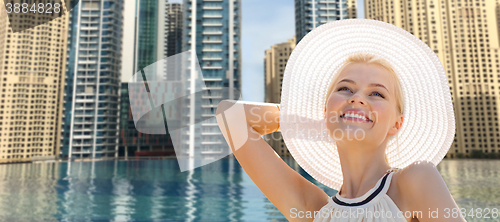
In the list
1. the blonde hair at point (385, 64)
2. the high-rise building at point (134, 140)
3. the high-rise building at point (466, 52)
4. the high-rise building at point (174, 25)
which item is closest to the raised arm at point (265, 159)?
the blonde hair at point (385, 64)

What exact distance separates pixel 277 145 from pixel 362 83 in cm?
4632

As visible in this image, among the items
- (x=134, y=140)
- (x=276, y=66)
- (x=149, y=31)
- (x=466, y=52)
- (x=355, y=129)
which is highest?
(x=149, y=31)

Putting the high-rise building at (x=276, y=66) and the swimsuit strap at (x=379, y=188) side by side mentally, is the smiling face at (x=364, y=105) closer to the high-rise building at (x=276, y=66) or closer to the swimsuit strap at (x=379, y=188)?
the swimsuit strap at (x=379, y=188)

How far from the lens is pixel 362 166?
0.66m

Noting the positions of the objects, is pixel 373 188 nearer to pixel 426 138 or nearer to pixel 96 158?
pixel 426 138

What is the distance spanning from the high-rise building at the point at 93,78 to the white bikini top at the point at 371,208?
148ft

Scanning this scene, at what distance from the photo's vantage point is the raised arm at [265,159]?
0.77 meters

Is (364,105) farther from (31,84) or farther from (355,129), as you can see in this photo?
(31,84)

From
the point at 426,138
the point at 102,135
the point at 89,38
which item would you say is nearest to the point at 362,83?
the point at 426,138

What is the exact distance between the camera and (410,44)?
753mm

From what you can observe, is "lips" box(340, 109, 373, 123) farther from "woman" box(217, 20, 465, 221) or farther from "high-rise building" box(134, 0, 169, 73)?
"high-rise building" box(134, 0, 169, 73)

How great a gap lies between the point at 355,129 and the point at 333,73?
10.9 inches

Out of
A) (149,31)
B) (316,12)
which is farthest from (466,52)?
(149,31)

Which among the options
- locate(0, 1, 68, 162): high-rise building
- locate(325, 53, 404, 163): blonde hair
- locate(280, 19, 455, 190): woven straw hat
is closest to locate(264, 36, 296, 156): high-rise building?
locate(0, 1, 68, 162): high-rise building
